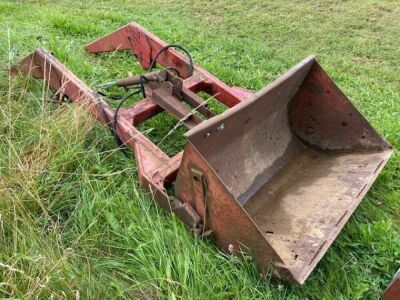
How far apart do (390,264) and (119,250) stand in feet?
5.35

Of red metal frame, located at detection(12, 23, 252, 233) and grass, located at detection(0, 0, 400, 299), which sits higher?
red metal frame, located at detection(12, 23, 252, 233)

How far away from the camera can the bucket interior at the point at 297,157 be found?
2922mm

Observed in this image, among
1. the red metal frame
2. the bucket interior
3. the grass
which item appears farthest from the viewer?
the red metal frame

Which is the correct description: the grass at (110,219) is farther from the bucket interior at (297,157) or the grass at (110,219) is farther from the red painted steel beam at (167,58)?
the red painted steel beam at (167,58)

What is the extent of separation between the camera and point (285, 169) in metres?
3.54

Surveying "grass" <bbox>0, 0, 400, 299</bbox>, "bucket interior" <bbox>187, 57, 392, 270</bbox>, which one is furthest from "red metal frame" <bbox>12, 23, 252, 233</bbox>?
"bucket interior" <bbox>187, 57, 392, 270</bbox>

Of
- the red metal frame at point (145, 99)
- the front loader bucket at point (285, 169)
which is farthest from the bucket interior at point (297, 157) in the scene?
the red metal frame at point (145, 99)

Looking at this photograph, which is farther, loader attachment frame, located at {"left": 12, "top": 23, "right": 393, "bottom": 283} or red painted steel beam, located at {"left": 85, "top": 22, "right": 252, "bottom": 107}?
red painted steel beam, located at {"left": 85, "top": 22, "right": 252, "bottom": 107}

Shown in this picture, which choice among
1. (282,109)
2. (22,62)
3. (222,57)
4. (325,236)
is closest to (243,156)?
(282,109)

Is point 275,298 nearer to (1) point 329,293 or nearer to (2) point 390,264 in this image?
(1) point 329,293

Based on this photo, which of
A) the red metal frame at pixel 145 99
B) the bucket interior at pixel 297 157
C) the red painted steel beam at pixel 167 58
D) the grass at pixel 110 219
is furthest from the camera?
the red painted steel beam at pixel 167 58

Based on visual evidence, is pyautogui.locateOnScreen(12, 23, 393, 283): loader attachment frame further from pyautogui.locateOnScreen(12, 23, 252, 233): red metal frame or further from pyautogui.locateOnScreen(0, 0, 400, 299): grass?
pyautogui.locateOnScreen(0, 0, 400, 299): grass

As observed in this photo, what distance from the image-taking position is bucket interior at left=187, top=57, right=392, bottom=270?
2.92 meters

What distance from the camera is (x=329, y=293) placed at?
2.76 meters
